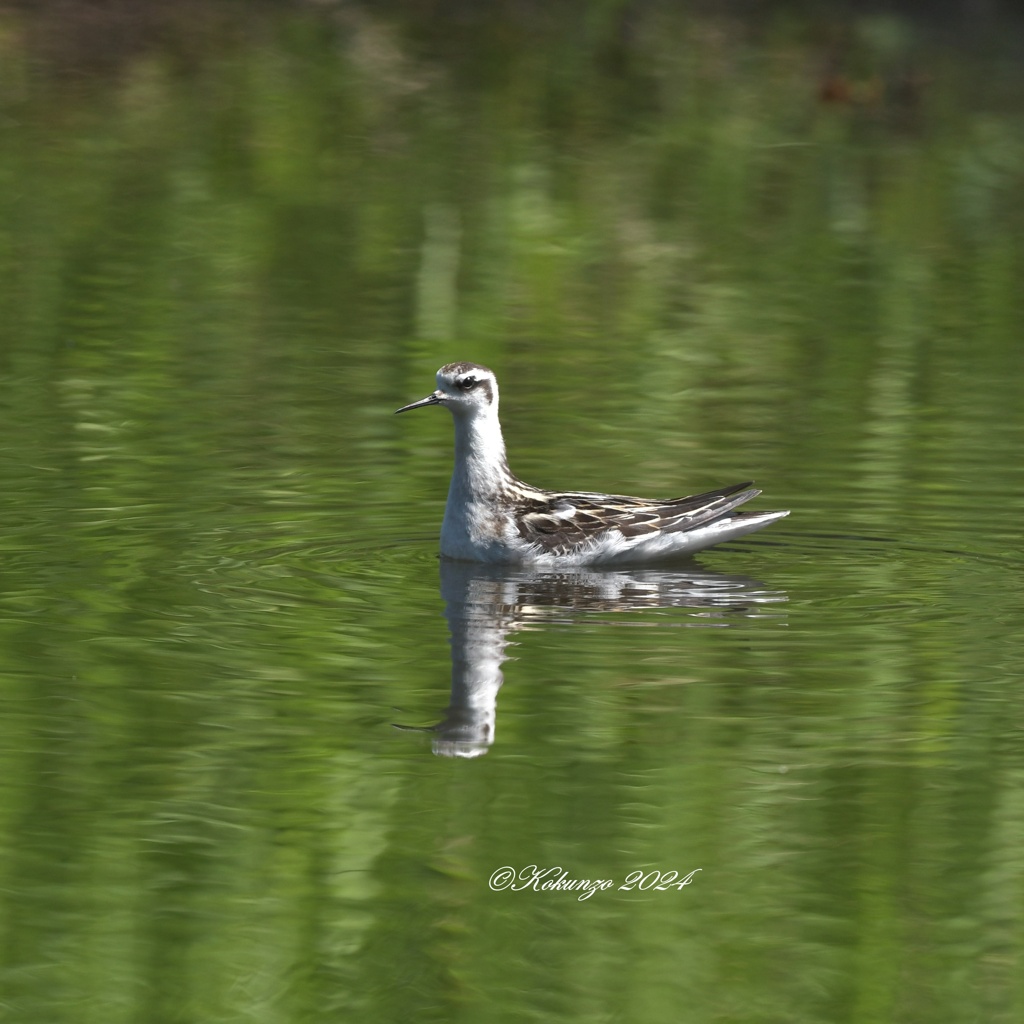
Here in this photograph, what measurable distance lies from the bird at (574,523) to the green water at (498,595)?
0.18 metres

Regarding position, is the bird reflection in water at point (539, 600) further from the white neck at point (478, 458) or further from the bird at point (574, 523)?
the white neck at point (478, 458)

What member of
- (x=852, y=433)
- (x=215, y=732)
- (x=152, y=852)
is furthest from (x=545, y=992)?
(x=852, y=433)

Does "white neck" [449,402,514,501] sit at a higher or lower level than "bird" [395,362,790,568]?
higher

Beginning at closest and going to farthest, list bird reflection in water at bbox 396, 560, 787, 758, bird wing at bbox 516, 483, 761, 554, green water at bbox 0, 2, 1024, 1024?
green water at bbox 0, 2, 1024, 1024 → bird reflection in water at bbox 396, 560, 787, 758 → bird wing at bbox 516, 483, 761, 554

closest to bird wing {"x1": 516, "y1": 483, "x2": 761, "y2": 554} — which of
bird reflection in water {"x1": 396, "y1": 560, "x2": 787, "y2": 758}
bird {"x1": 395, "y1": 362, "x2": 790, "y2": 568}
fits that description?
bird {"x1": 395, "y1": 362, "x2": 790, "y2": 568}

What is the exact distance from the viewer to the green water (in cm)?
811

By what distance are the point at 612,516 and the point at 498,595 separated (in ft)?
3.26

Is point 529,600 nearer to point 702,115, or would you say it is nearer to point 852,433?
point 852,433

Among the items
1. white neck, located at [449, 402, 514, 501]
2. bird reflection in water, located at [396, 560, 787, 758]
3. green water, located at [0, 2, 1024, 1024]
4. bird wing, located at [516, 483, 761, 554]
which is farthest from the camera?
white neck, located at [449, 402, 514, 501]

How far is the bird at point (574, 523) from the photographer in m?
13.3

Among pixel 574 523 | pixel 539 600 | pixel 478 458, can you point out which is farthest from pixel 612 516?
pixel 539 600

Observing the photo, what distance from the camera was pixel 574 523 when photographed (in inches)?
528

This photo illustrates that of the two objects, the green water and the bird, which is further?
the bird

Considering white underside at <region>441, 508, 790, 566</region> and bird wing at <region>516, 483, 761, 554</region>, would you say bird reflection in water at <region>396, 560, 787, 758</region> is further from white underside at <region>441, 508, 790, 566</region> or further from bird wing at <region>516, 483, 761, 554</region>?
bird wing at <region>516, 483, 761, 554</region>
